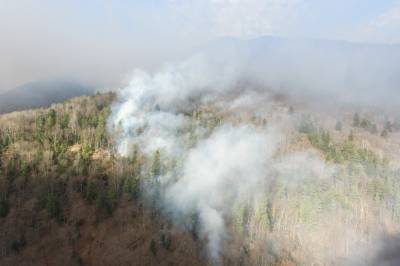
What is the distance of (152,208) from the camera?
113375mm

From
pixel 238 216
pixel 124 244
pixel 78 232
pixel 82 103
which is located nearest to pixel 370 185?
pixel 238 216

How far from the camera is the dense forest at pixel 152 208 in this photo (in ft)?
327

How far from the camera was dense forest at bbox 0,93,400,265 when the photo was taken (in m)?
99.8

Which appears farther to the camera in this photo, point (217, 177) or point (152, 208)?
point (217, 177)

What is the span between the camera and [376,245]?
112m

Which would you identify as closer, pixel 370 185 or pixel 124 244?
pixel 124 244

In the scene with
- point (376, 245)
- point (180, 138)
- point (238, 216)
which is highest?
point (180, 138)

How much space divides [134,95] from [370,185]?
9894 centimetres

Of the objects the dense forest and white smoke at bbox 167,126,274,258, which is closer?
the dense forest

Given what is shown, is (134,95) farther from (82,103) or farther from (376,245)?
(376,245)

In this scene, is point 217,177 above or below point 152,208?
above

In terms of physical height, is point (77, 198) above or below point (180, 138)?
below

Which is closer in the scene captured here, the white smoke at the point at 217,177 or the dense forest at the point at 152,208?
the dense forest at the point at 152,208

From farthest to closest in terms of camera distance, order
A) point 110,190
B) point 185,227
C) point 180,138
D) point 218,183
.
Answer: point 180,138 → point 218,183 → point 110,190 → point 185,227
